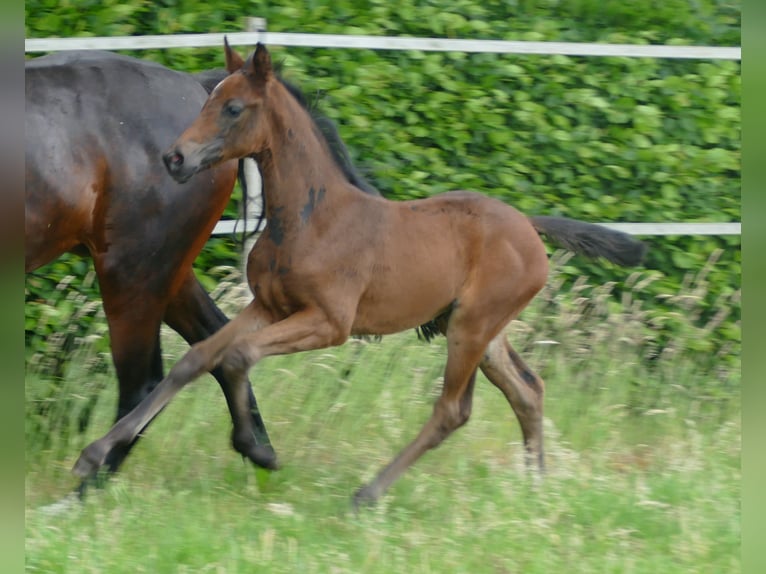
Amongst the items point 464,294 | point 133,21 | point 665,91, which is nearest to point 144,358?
point 464,294

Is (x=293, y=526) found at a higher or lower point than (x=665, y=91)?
lower

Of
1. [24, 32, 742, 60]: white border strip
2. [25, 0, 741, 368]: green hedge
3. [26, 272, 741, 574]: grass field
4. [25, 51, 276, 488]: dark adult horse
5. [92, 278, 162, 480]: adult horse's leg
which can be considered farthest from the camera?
[25, 0, 741, 368]: green hedge

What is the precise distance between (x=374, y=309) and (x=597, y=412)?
1713 mm

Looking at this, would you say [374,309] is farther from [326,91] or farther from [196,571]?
[326,91]

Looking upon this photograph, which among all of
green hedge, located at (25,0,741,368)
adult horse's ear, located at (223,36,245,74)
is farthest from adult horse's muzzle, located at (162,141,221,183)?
green hedge, located at (25,0,741,368)

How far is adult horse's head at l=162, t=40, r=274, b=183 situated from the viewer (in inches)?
143

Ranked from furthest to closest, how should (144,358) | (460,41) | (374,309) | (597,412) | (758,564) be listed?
(460,41) < (597,412) < (144,358) < (374,309) < (758,564)

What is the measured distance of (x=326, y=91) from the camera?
18.2ft

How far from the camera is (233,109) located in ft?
12.3

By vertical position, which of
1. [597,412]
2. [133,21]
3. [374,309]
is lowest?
[597,412]

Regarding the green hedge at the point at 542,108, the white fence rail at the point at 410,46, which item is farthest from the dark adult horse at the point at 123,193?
the green hedge at the point at 542,108

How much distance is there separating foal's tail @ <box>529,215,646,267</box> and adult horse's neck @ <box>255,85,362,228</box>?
1.03 metres

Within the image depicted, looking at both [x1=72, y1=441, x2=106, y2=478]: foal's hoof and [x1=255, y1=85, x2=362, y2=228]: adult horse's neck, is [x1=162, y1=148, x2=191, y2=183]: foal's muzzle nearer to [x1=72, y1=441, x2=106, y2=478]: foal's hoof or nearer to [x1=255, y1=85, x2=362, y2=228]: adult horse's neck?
[x1=255, y1=85, x2=362, y2=228]: adult horse's neck

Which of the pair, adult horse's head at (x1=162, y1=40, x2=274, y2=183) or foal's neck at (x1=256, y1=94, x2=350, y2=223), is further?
foal's neck at (x1=256, y1=94, x2=350, y2=223)
